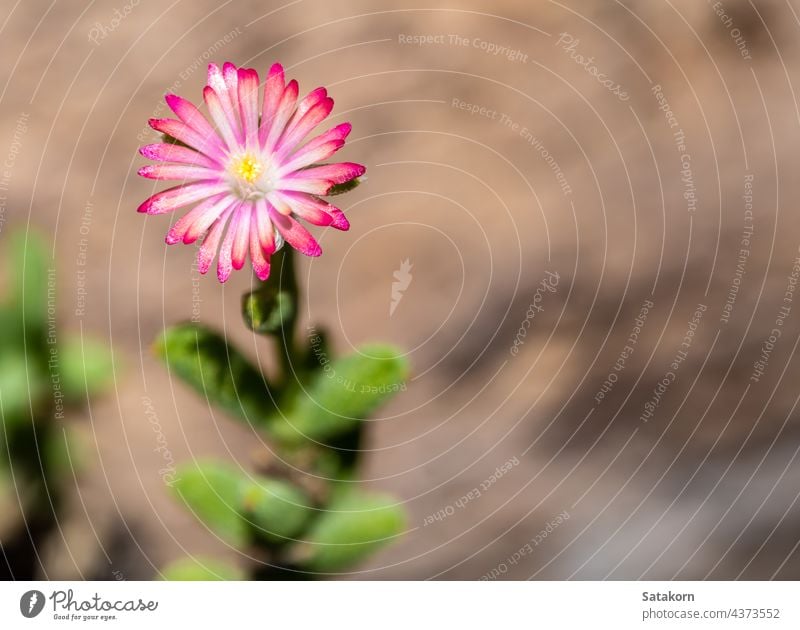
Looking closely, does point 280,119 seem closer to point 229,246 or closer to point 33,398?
point 229,246

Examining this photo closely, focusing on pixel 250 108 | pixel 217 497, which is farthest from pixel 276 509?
pixel 250 108

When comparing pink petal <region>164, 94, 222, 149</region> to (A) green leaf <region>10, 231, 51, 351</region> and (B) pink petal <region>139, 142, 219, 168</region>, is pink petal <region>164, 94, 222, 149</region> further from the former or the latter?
(A) green leaf <region>10, 231, 51, 351</region>

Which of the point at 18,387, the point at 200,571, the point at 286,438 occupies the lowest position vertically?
the point at 200,571

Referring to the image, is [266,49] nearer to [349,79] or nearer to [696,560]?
[349,79]
